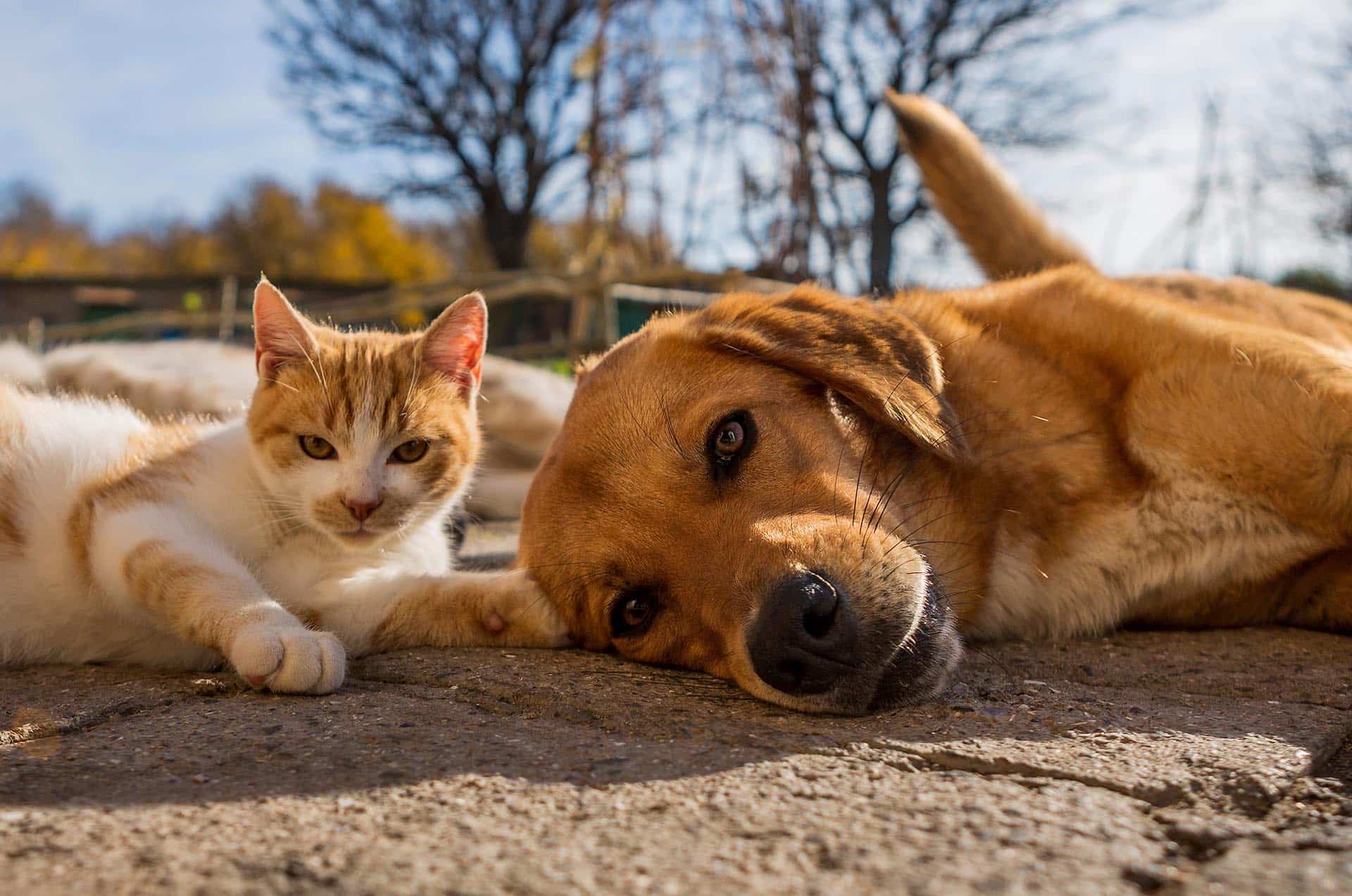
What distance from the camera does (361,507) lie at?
294 centimetres

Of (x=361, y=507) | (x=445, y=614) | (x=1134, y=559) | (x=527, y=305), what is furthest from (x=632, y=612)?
(x=527, y=305)

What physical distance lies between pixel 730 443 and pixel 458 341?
1.29 m

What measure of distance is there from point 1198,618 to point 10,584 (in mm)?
3304

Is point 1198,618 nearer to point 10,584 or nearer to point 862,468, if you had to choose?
point 862,468

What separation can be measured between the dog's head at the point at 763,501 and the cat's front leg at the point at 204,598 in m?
0.68

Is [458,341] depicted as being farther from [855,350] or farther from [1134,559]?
[1134,559]

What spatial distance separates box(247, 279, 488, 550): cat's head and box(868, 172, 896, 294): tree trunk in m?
6.02

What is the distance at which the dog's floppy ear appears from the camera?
2551mm

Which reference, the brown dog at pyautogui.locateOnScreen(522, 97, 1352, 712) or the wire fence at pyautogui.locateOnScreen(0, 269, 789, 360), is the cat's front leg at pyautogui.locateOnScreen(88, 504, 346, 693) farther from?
the wire fence at pyautogui.locateOnScreen(0, 269, 789, 360)

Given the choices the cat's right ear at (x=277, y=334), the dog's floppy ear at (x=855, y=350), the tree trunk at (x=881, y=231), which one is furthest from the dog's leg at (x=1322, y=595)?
the tree trunk at (x=881, y=231)

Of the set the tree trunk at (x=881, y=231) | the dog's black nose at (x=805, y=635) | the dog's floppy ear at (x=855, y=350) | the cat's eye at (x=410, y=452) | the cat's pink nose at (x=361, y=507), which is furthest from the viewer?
the tree trunk at (x=881, y=231)

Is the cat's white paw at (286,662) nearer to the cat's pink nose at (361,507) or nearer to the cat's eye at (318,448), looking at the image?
the cat's pink nose at (361,507)

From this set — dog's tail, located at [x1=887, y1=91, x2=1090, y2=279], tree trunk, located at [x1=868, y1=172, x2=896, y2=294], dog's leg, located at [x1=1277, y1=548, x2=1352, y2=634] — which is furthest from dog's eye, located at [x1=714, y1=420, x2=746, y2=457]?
tree trunk, located at [x1=868, y1=172, x2=896, y2=294]

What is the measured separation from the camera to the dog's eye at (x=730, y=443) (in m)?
2.40
